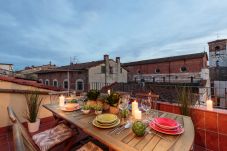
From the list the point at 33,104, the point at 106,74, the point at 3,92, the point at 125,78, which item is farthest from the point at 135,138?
the point at 125,78

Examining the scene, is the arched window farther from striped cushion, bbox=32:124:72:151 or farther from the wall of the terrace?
striped cushion, bbox=32:124:72:151

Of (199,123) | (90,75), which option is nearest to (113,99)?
(199,123)

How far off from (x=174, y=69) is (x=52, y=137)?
63.0 ft

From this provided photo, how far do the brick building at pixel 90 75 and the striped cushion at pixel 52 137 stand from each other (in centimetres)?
992

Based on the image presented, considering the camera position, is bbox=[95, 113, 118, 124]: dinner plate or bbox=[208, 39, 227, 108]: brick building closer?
bbox=[95, 113, 118, 124]: dinner plate

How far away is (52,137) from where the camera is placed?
1.70m

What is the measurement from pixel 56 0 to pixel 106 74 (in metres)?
8.99

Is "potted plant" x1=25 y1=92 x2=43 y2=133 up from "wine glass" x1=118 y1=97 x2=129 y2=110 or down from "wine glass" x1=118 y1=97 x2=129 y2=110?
down

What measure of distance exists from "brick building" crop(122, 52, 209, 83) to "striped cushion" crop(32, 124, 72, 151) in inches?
624

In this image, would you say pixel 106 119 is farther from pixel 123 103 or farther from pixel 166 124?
pixel 166 124

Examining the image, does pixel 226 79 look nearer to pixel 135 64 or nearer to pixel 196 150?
pixel 135 64

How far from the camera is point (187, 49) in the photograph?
28.0m

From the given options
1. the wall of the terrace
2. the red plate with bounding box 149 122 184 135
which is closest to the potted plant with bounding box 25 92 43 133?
the wall of the terrace

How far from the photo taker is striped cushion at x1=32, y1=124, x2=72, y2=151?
1551mm
